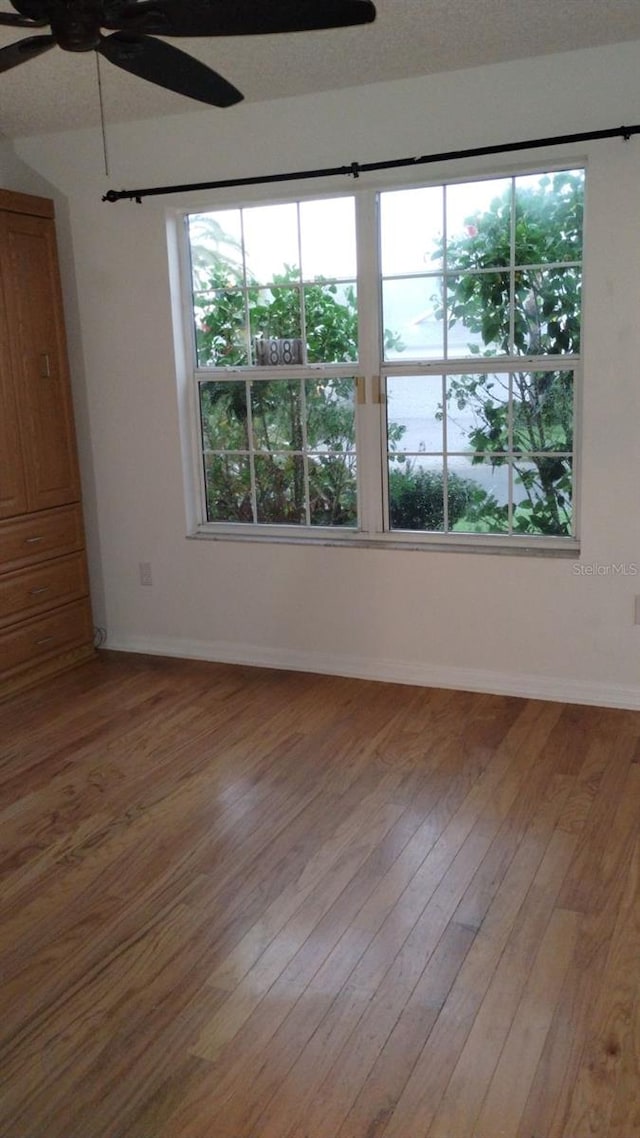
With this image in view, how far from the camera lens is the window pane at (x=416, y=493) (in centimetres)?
405

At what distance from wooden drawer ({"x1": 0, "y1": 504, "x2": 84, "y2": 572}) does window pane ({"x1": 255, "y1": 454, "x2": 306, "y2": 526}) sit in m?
0.91

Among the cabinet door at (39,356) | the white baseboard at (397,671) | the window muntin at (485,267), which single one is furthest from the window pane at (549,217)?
the cabinet door at (39,356)

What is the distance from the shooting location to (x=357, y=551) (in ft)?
13.6

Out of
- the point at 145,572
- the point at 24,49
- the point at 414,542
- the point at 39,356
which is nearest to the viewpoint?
the point at 24,49

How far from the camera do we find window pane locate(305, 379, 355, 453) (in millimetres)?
4148

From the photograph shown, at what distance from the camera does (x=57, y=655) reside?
448 cm

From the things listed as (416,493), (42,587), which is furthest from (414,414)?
(42,587)

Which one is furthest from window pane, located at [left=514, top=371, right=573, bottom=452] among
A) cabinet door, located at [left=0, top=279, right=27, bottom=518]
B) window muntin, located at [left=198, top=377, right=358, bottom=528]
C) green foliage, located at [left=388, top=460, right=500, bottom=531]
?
cabinet door, located at [left=0, top=279, right=27, bottom=518]

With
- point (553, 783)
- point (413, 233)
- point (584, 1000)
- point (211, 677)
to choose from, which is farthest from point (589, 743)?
point (413, 233)

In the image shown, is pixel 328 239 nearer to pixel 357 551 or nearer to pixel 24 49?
pixel 357 551

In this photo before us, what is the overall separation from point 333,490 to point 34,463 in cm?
138

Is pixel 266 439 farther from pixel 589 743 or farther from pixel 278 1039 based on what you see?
pixel 278 1039

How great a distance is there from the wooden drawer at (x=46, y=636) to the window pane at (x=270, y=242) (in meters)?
1.82

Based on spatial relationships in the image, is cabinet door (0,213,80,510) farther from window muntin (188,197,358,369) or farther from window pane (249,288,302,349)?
window pane (249,288,302,349)
